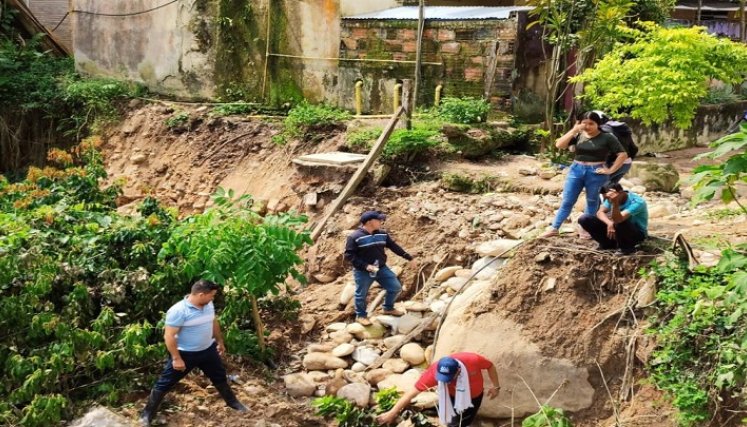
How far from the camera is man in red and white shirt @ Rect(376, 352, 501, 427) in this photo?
5.42m

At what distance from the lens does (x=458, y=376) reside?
18.1ft

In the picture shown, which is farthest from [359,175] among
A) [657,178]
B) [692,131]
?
[692,131]

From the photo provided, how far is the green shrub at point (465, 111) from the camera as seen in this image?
10469 mm

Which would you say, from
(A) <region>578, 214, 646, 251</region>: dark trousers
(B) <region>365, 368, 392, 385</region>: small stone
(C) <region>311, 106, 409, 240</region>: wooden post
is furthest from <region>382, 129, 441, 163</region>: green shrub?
(B) <region>365, 368, 392, 385</region>: small stone

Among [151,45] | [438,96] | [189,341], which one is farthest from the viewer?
[151,45]

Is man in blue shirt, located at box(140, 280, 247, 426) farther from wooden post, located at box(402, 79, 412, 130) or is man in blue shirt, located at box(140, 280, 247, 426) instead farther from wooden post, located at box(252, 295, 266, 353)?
wooden post, located at box(402, 79, 412, 130)

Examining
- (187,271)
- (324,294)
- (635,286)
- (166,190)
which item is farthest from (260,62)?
(635,286)

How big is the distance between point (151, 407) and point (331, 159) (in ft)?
15.2

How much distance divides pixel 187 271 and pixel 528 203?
13.3 ft

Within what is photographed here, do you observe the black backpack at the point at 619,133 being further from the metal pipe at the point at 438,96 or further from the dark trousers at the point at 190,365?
the metal pipe at the point at 438,96

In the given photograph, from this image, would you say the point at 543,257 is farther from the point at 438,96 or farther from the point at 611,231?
the point at 438,96

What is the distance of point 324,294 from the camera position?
8.15 metres

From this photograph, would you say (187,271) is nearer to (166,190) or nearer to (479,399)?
(479,399)

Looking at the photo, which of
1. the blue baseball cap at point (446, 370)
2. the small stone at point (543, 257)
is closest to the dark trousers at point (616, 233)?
the small stone at point (543, 257)
